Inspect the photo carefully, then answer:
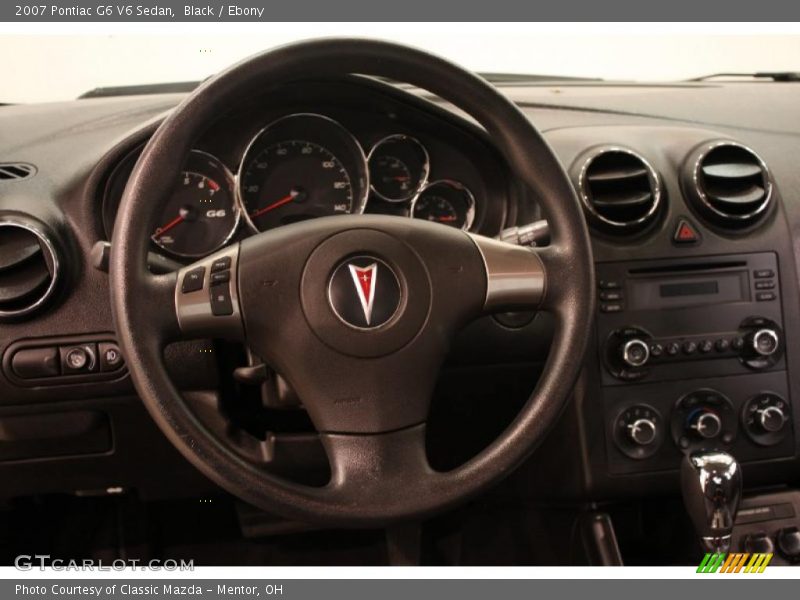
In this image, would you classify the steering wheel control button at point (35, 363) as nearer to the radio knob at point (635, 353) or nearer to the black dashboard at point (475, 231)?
the black dashboard at point (475, 231)

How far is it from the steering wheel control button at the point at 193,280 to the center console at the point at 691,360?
729mm

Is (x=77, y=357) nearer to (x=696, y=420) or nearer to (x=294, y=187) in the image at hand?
(x=294, y=187)

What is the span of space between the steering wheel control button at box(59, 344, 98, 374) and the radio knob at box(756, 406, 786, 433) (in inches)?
46.4

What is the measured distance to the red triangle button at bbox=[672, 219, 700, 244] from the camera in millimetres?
1442

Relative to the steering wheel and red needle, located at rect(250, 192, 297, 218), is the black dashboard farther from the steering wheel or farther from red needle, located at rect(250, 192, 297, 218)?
the steering wheel

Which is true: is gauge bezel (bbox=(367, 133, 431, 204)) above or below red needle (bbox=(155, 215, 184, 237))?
above

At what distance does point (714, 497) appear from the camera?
4.14 feet

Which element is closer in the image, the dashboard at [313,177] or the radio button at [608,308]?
the dashboard at [313,177]

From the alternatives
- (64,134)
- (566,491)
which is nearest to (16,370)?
(64,134)

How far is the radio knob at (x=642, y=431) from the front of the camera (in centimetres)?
142

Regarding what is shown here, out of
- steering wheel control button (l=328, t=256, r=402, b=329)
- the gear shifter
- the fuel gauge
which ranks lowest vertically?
the gear shifter

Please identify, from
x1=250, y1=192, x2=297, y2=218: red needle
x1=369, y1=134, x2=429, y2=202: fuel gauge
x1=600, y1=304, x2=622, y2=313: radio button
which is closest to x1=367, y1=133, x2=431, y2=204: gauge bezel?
x1=369, y1=134, x2=429, y2=202: fuel gauge

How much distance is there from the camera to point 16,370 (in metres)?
1.22

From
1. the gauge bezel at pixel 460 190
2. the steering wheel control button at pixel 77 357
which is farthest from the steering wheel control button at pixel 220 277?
the gauge bezel at pixel 460 190
